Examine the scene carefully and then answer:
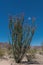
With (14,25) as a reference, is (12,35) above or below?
below

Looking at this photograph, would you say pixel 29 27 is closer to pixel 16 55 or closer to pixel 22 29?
pixel 22 29

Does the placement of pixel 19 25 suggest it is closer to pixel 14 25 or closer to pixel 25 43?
pixel 14 25

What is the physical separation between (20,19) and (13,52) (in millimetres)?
3207

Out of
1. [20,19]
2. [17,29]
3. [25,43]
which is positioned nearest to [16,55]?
[25,43]

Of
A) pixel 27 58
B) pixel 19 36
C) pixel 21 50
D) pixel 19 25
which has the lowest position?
pixel 27 58

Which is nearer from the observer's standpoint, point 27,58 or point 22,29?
point 22,29

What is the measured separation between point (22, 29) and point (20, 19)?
38.6 inches

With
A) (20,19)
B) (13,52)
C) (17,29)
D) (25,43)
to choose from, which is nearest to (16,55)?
(13,52)

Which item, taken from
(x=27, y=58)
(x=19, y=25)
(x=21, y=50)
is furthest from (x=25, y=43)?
(x=27, y=58)

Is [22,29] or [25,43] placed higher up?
[22,29]

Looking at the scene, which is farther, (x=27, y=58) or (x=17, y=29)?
(x=27, y=58)

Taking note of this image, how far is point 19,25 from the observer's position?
594 inches

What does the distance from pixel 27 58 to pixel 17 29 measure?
13.2ft

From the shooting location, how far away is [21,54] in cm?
1534
